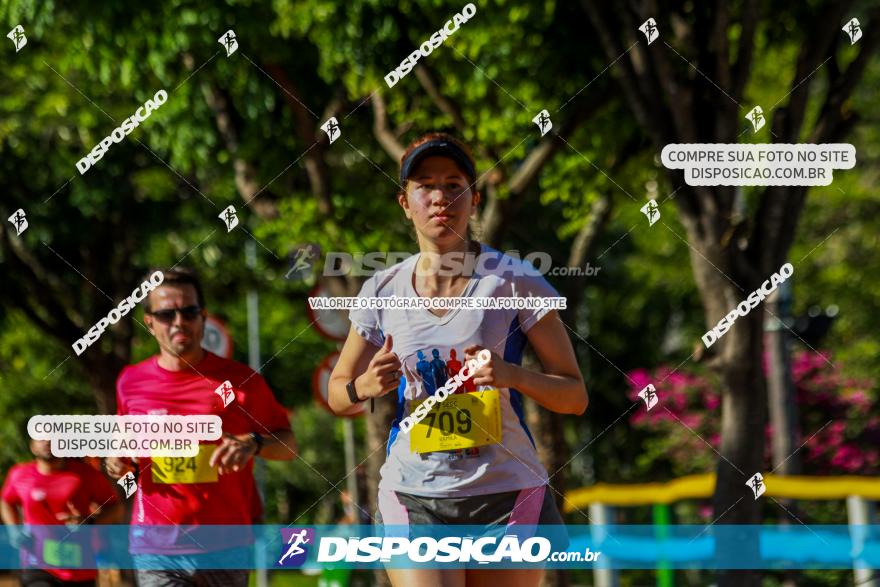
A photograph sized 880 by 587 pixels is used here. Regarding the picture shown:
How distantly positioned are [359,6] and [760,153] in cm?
372

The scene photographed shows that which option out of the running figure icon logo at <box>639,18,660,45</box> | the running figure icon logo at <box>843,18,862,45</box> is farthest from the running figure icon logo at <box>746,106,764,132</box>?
the running figure icon logo at <box>843,18,862,45</box>

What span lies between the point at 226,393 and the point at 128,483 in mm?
794

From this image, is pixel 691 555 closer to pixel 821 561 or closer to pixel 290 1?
pixel 821 561

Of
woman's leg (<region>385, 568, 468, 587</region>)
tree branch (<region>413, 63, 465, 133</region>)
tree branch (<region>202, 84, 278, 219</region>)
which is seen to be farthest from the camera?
tree branch (<region>202, 84, 278, 219</region>)

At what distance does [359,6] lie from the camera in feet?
38.8

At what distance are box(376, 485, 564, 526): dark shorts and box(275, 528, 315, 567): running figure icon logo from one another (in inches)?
72.9

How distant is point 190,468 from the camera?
22.6ft

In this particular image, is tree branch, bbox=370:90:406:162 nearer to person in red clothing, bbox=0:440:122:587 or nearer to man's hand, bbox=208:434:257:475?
person in red clothing, bbox=0:440:122:587

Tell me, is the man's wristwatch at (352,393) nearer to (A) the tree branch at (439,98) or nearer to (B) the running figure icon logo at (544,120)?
(B) the running figure icon logo at (544,120)

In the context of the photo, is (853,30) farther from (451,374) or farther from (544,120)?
(451,374)

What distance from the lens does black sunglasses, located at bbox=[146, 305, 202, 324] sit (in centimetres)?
693

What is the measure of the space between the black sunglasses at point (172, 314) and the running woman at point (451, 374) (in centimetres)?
151

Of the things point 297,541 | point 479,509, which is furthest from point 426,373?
point 297,541

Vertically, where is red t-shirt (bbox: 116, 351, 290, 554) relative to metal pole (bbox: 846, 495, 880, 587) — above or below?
below
